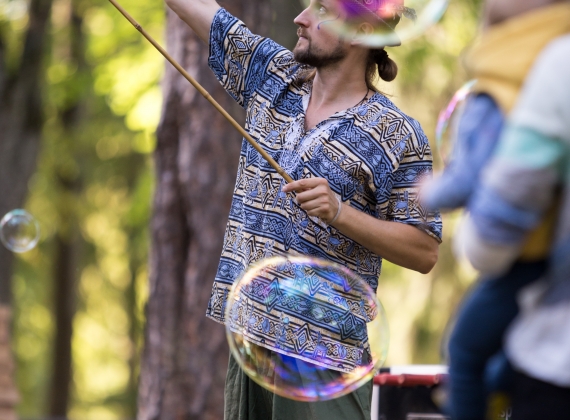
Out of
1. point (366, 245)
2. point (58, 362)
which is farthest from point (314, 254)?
point (58, 362)

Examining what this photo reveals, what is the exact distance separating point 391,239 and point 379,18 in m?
0.74

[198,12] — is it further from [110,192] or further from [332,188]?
[110,192]

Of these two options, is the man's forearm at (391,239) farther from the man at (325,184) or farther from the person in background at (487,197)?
the person in background at (487,197)

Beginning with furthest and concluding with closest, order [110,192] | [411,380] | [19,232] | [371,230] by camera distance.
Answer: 1. [110,192]
2. [19,232]
3. [411,380]
4. [371,230]

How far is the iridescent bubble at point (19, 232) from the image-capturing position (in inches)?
231

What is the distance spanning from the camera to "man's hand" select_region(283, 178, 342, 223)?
2.74 m

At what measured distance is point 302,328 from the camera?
2.88 m

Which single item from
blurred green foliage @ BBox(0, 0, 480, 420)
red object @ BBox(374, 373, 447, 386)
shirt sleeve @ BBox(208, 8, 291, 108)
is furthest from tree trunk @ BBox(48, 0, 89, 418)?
shirt sleeve @ BBox(208, 8, 291, 108)

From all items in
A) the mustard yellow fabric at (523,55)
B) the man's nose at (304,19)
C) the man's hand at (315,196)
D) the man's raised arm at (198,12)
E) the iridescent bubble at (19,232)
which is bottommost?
the iridescent bubble at (19,232)

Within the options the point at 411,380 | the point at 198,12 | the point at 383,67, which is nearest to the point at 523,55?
the point at 383,67

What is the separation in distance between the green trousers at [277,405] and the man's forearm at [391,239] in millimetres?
452

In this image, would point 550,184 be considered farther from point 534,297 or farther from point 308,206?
point 308,206

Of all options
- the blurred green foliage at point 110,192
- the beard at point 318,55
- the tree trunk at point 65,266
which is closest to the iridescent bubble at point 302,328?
the beard at point 318,55

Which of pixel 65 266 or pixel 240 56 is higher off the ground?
pixel 240 56
